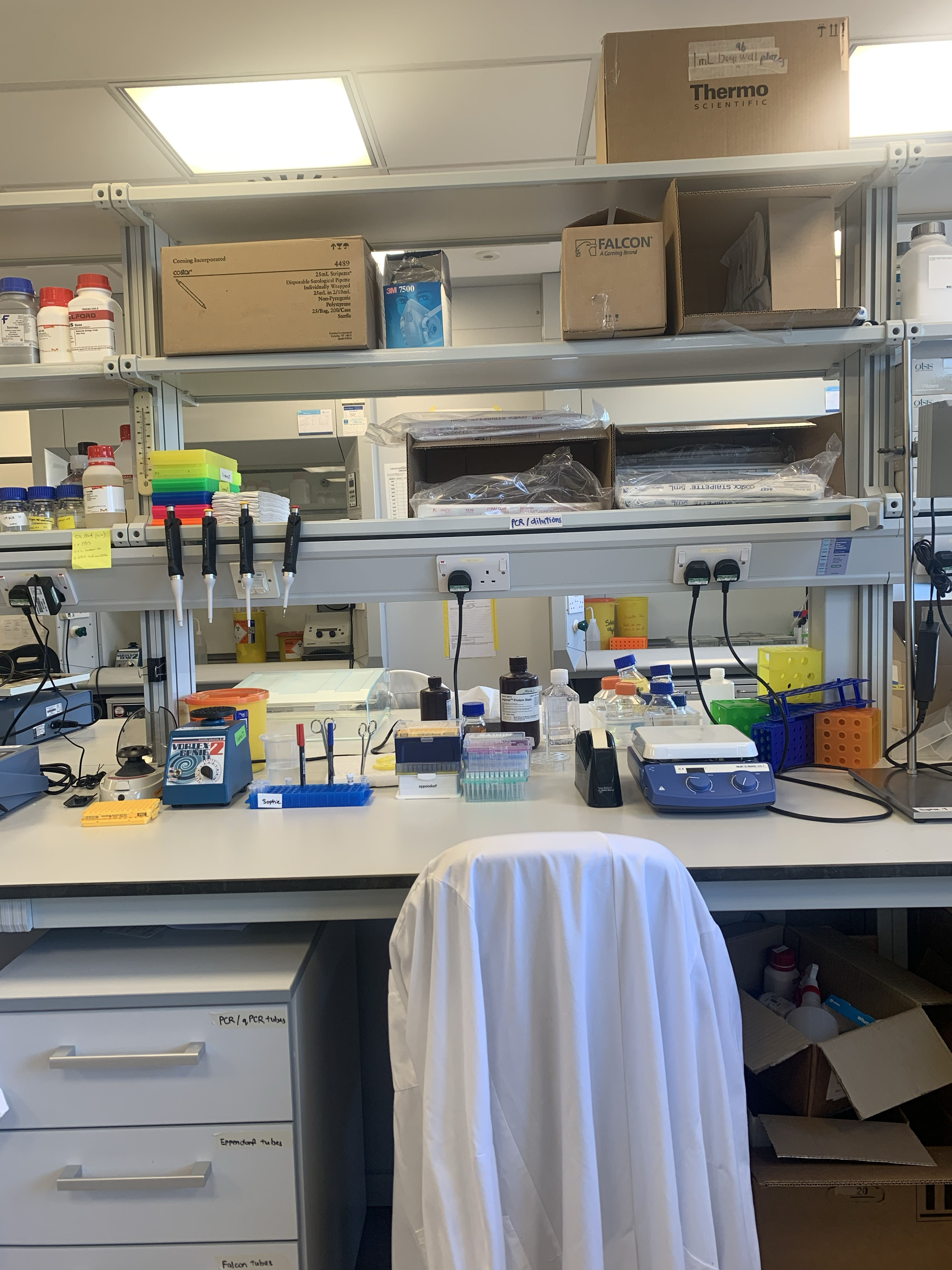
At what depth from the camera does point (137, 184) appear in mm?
3176

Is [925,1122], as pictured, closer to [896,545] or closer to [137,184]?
[896,545]

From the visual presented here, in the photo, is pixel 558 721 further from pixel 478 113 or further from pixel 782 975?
pixel 478 113

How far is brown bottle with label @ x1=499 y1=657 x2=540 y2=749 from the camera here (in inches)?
67.6

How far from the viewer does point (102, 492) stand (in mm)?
1706

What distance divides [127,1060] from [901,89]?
344 centimetres

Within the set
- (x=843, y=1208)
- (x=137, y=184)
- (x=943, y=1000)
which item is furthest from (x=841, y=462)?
(x=137, y=184)

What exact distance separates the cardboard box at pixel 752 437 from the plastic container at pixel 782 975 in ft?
3.24

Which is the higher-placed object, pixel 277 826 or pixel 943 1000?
pixel 277 826

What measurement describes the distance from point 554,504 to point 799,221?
0.71 meters

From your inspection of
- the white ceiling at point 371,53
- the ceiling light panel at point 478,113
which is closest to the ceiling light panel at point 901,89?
the white ceiling at point 371,53

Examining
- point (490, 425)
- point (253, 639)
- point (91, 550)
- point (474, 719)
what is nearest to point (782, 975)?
point (474, 719)

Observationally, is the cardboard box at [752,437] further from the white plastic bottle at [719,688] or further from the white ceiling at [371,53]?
the white ceiling at [371,53]

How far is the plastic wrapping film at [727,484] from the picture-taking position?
5.34 feet

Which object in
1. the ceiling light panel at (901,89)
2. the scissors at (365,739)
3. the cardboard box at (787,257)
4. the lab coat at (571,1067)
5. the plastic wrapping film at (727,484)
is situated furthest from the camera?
the ceiling light panel at (901,89)
